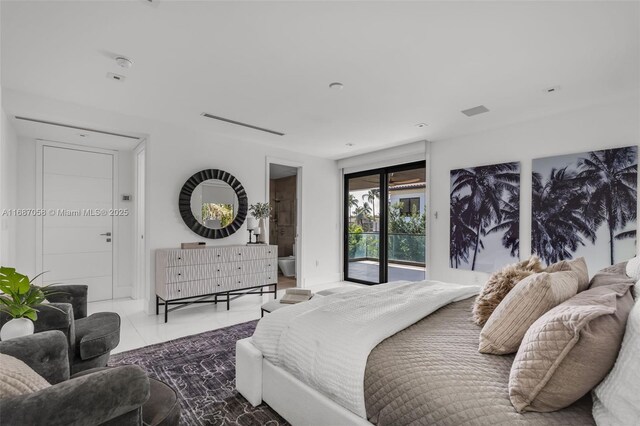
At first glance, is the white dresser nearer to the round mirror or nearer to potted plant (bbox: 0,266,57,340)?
the round mirror

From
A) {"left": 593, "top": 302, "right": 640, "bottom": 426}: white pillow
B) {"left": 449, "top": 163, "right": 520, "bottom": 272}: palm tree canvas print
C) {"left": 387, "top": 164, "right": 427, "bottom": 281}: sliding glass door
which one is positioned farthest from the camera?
{"left": 387, "top": 164, "right": 427, "bottom": 281}: sliding glass door

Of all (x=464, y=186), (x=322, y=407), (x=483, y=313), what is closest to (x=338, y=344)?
(x=322, y=407)

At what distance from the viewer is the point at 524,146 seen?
3.74 metres

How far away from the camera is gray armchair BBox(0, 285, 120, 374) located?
1.91m

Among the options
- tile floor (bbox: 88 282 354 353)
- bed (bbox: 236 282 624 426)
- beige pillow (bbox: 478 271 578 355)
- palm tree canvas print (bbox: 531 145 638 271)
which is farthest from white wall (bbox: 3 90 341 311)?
beige pillow (bbox: 478 271 578 355)

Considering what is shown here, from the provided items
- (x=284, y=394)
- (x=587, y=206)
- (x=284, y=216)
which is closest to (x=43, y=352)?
(x=284, y=394)

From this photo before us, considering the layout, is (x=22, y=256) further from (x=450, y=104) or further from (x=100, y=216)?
(x=450, y=104)

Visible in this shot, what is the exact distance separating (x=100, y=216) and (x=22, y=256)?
95 centimetres

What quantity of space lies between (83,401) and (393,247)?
483 cm

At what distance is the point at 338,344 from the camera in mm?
1516

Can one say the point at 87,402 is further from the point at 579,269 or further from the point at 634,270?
the point at 634,270

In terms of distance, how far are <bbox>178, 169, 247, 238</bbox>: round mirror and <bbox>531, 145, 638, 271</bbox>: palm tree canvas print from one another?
12.4 ft

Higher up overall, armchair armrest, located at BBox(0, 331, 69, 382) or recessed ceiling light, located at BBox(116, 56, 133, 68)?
recessed ceiling light, located at BBox(116, 56, 133, 68)

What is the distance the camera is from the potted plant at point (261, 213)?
15.2 feet
